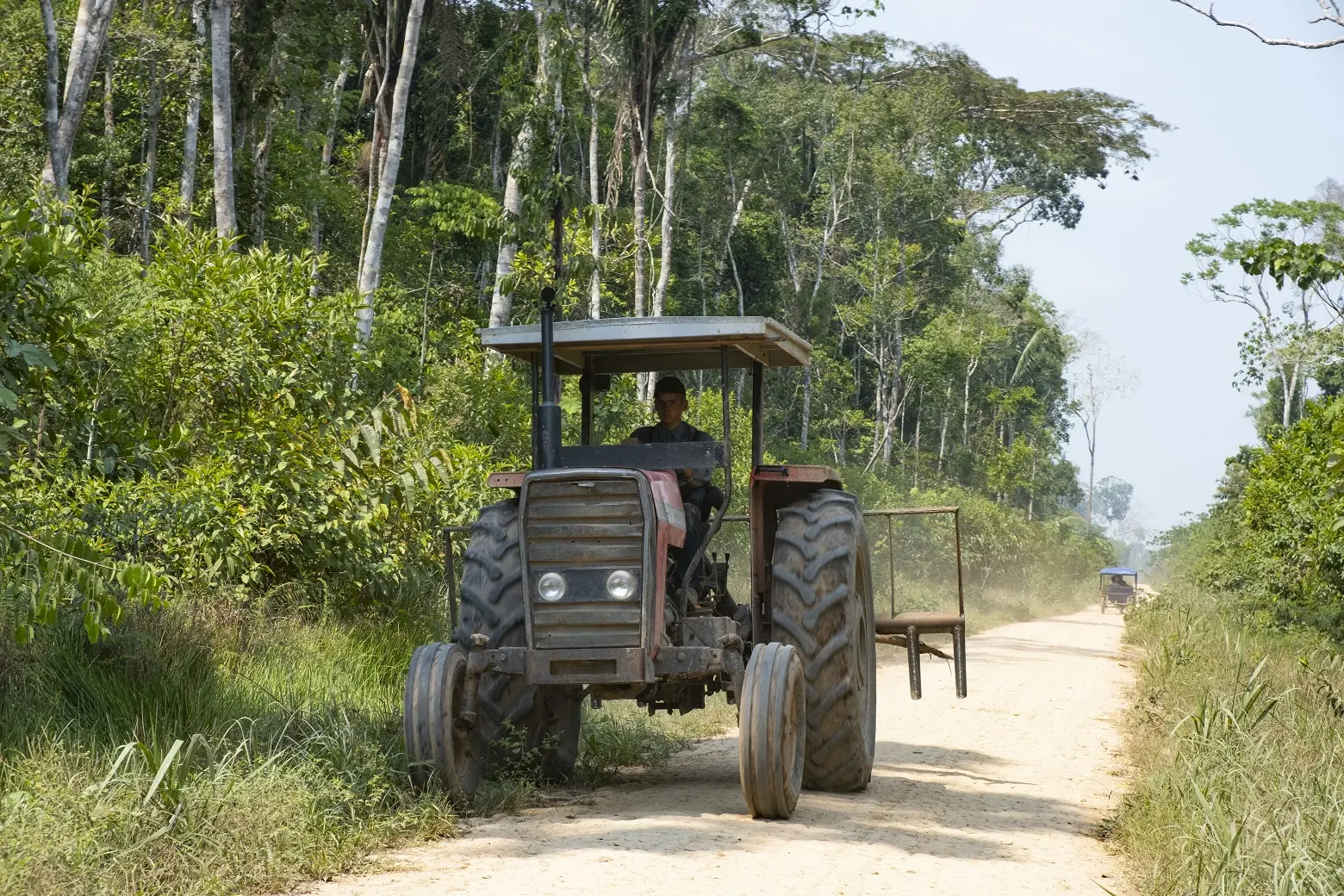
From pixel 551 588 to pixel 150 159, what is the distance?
2134cm

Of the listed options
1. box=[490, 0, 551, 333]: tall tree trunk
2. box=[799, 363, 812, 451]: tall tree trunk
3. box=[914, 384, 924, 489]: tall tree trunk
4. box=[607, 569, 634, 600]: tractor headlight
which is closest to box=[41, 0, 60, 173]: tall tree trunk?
box=[490, 0, 551, 333]: tall tree trunk

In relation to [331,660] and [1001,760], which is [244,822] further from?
[1001,760]

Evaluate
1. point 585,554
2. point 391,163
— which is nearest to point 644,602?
point 585,554

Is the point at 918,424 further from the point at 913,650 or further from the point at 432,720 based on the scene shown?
the point at 432,720

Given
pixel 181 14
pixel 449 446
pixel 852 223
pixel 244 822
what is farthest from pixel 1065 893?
pixel 852 223

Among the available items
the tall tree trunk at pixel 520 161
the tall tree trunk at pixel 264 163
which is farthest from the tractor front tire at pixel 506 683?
the tall tree trunk at pixel 264 163

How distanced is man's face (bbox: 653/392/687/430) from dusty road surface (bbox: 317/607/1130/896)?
2.17 metres

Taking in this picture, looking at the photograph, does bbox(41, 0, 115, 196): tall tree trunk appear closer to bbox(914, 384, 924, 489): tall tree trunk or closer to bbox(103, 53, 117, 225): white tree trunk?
bbox(103, 53, 117, 225): white tree trunk

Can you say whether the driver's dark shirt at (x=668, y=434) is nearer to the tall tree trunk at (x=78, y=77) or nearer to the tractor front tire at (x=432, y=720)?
the tractor front tire at (x=432, y=720)

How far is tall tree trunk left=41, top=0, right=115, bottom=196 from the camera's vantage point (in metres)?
17.0

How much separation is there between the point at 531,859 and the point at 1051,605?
45.1 meters

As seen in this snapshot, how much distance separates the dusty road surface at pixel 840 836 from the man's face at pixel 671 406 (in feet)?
7.12

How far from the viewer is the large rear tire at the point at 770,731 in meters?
7.10

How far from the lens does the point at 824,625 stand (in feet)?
26.5
